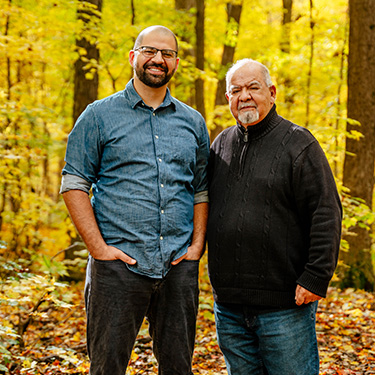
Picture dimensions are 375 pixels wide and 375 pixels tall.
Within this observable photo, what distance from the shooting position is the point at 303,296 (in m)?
2.40

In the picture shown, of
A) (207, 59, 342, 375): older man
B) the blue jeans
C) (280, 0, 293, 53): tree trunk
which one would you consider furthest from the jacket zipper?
(280, 0, 293, 53): tree trunk

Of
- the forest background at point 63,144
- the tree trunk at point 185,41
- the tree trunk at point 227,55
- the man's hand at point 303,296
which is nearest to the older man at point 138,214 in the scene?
the man's hand at point 303,296

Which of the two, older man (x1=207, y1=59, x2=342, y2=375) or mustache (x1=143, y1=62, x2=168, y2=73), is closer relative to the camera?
older man (x1=207, y1=59, x2=342, y2=375)

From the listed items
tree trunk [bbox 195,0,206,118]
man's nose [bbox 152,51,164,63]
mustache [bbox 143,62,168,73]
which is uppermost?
tree trunk [bbox 195,0,206,118]

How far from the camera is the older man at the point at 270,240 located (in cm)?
240

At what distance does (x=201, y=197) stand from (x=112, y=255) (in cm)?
74

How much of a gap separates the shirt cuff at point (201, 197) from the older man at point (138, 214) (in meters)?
0.07

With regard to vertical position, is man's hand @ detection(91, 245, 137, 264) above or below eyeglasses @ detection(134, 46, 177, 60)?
below

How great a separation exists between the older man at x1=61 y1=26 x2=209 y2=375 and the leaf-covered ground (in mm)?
1239

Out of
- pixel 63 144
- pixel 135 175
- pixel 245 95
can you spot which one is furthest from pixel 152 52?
pixel 63 144

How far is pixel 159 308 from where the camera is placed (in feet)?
9.25

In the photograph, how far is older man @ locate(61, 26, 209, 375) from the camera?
265 cm

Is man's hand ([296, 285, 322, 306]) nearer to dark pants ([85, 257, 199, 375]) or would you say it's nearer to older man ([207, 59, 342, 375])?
older man ([207, 59, 342, 375])

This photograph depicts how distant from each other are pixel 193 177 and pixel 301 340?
1229mm
